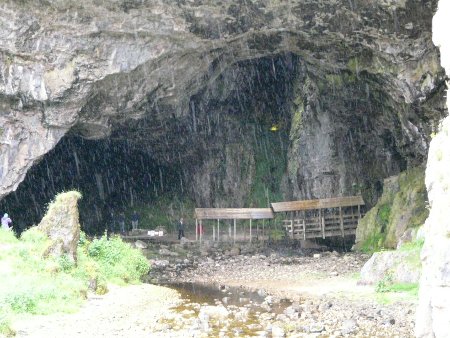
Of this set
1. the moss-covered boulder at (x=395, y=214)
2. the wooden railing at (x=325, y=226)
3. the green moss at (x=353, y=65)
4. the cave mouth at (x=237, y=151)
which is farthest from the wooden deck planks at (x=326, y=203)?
the green moss at (x=353, y=65)

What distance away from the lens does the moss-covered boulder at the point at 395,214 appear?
1009 inches

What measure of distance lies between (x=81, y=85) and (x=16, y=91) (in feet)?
9.29

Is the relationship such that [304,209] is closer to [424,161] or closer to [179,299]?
[424,161]

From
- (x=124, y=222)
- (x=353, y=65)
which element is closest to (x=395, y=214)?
(x=353, y=65)

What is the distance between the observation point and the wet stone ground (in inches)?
550

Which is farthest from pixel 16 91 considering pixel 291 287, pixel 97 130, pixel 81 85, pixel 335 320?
pixel 335 320

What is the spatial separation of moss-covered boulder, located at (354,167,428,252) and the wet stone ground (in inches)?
63.9

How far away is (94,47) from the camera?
25.6m

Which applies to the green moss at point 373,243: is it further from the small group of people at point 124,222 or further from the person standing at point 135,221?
the person standing at point 135,221

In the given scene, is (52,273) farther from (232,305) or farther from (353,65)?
(353,65)

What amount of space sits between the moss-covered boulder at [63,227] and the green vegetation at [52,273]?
0.26 m

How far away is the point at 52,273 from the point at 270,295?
23.4 feet

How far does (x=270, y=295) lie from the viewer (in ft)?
63.6

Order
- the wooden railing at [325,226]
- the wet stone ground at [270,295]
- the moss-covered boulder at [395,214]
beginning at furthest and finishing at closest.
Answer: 1. the wooden railing at [325,226]
2. the moss-covered boulder at [395,214]
3. the wet stone ground at [270,295]
